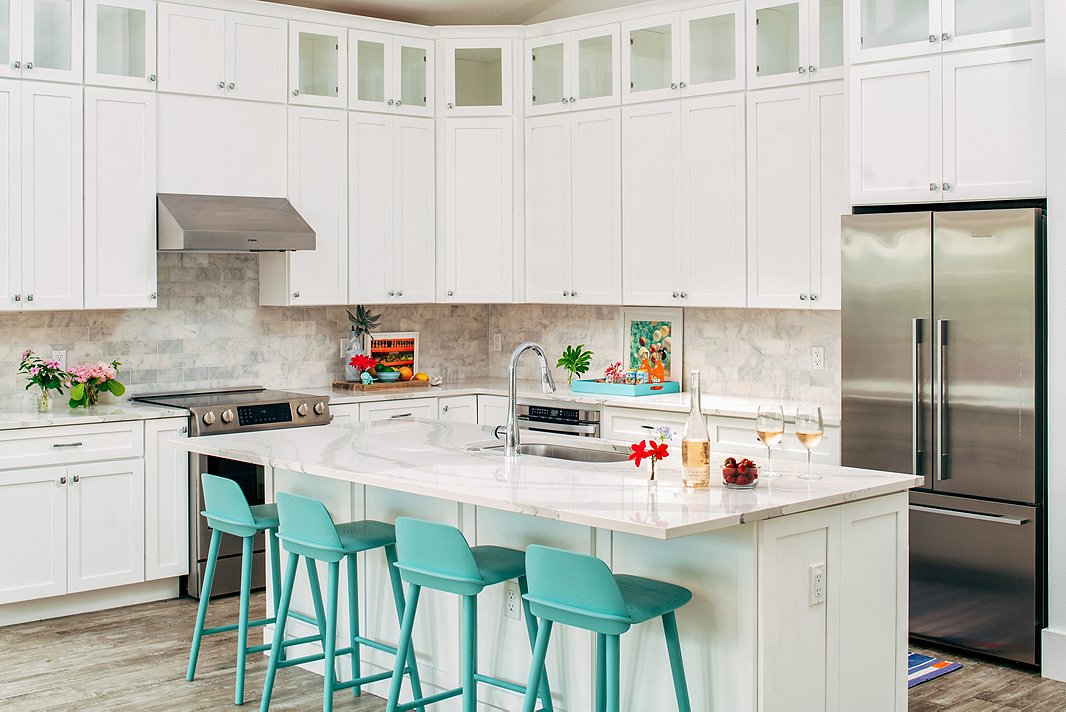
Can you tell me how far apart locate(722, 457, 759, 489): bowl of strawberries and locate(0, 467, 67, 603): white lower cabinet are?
127 inches

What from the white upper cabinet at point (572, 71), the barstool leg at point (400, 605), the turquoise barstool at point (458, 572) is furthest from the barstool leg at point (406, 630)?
the white upper cabinet at point (572, 71)

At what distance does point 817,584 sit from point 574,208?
11.5 ft

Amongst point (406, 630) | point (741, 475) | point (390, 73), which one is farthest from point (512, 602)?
point (390, 73)

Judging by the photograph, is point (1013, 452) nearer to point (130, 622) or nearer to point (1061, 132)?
point (1061, 132)

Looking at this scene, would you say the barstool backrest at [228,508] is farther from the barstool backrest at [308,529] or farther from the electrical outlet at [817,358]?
the electrical outlet at [817,358]

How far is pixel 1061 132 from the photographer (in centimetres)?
428

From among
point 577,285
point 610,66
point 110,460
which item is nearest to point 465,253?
point 577,285

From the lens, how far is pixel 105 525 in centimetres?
520

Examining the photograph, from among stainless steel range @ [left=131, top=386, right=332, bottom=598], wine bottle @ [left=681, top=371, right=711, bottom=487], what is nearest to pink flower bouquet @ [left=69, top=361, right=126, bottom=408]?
stainless steel range @ [left=131, top=386, right=332, bottom=598]

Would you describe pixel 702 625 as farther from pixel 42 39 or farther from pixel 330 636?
pixel 42 39

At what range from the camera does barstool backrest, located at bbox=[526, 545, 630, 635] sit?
286 centimetres

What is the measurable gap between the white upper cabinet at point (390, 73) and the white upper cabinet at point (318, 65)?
55 mm

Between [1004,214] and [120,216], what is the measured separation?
154 inches

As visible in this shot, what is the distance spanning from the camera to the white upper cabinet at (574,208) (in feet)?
20.1
